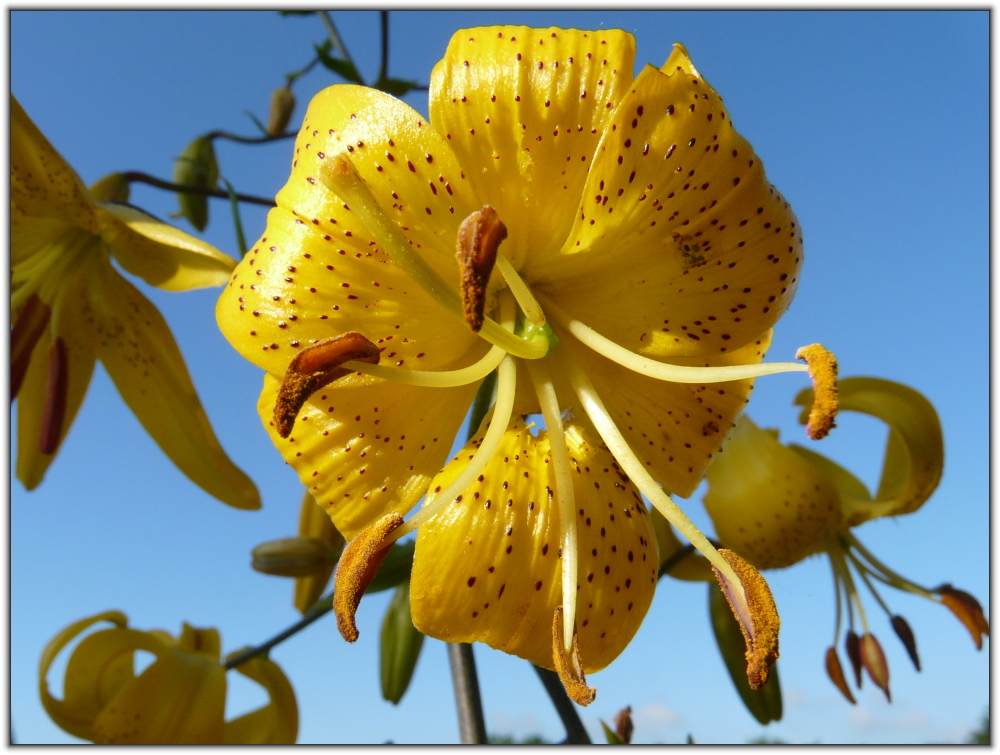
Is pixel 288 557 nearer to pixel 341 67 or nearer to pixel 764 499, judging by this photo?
pixel 764 499

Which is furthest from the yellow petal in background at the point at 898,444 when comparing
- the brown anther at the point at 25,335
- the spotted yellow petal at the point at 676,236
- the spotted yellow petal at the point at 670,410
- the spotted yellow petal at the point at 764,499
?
the brown anther at the point at 25,335

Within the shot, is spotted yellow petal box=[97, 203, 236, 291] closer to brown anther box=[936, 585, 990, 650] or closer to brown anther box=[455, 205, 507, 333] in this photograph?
brown anther box=[455, 205, 507, 333]

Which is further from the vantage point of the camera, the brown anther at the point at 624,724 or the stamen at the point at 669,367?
the brown anther at the point at 624,724

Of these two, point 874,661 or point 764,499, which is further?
point 874,661

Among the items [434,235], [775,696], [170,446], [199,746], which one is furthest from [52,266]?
[775,696]

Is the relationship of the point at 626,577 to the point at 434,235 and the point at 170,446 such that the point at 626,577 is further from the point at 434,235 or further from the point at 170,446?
the point at 170,446

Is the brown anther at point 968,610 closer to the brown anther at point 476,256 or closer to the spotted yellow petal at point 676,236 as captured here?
the spotted yellow petal at point 676,236

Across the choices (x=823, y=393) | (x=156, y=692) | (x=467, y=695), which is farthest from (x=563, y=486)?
(x=156, y=692)
